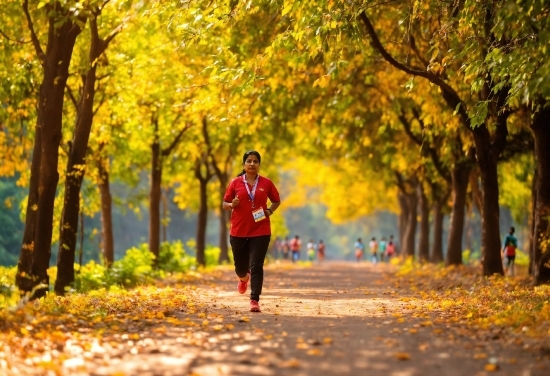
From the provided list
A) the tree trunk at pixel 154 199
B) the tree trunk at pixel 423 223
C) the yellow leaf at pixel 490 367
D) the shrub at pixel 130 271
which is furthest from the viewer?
the tree trunk at pixel 423 223

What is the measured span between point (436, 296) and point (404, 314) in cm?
501

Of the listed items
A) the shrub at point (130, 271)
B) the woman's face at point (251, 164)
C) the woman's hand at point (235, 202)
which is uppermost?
the woman's face at point (251, 164)

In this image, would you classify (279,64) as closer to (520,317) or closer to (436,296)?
(436,296)

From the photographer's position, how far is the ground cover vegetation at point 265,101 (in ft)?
46.4

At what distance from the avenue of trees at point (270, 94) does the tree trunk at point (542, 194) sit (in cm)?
4

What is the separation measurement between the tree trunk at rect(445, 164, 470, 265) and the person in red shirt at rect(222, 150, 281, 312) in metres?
Answer: 15.6

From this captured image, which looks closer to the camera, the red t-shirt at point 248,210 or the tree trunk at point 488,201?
the red t-shirt at point 248,210

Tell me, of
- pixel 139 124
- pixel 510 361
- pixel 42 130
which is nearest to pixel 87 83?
pixel 42 130

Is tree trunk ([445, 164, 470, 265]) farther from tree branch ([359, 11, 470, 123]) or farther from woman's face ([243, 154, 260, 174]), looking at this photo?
woman's face ([243, 154, 260, 174])

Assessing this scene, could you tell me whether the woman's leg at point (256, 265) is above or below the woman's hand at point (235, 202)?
below

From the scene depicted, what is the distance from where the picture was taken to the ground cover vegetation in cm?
1414

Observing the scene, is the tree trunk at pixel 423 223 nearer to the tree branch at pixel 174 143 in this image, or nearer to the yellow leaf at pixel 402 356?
the tree branch at pixel 174 143

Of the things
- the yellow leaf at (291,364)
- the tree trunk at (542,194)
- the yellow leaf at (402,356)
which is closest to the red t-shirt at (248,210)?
the yellow leaf at (402,356)

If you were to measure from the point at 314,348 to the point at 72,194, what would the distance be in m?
11.6
